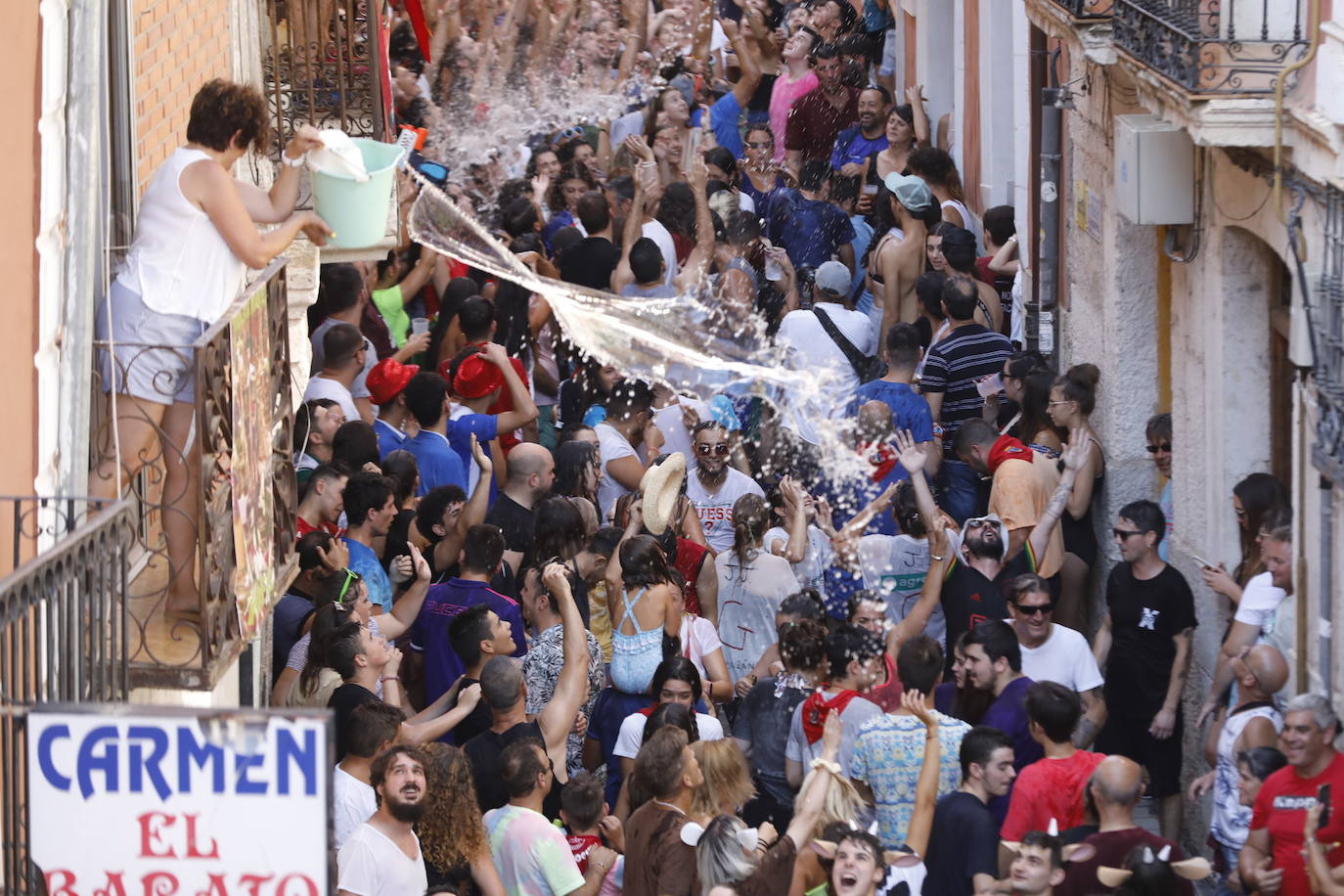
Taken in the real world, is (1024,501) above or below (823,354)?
below

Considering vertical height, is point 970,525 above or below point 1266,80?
below

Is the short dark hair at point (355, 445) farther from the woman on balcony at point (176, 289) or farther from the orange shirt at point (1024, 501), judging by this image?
the woman on balcony at point (176, 289)

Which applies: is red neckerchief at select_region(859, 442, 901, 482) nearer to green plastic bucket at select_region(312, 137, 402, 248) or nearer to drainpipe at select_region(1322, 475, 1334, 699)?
drainpipe at select_region(1322, 475, 1334, 699)

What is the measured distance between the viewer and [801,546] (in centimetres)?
1037

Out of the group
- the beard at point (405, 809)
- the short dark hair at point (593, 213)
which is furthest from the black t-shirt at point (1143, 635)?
the short dark hair at point (593, 213)

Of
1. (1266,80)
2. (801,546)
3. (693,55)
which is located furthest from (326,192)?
(693,55)

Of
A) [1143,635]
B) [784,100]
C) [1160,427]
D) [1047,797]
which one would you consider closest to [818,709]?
[1047,797]

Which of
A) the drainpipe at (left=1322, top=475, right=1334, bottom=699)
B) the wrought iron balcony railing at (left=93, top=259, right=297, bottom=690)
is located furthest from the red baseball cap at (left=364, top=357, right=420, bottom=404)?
the drainpipe at (left=1322, top=475, right=1334, bottom=699)

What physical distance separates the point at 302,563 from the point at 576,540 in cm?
134

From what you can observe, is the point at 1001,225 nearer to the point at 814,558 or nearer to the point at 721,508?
the point at 721,508

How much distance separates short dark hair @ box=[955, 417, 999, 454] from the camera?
11641 mm

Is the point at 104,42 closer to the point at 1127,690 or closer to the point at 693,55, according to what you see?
the point at 1127,690

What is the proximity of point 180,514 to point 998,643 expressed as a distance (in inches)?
138

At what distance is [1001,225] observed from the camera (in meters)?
15.6
